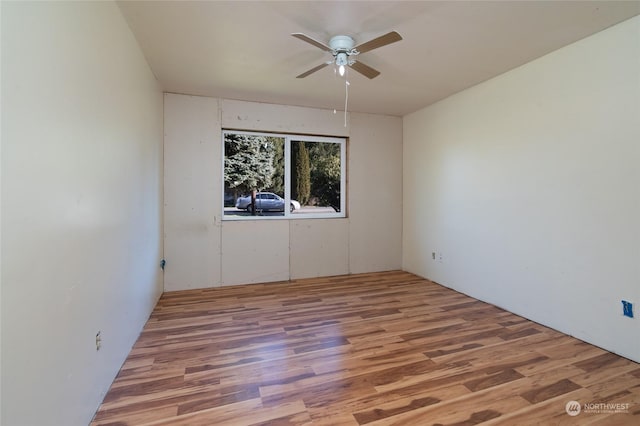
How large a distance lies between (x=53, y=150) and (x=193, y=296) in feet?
9.30

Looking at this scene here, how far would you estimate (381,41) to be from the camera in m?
2.14

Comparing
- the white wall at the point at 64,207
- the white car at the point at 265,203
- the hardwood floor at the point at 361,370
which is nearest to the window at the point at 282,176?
the white car at the point at 265,203

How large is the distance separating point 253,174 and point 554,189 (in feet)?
11.5

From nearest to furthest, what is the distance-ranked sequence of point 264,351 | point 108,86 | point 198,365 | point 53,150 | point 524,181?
1. point 53,150
2. point 108,86
3. point 198,365
4. point 264,351
5. point 524,181

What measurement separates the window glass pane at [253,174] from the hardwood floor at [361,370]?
1.50m

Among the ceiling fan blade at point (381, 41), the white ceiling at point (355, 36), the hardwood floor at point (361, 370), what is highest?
the white ceiling at point (355, 36)

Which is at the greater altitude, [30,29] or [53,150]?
[30,29]

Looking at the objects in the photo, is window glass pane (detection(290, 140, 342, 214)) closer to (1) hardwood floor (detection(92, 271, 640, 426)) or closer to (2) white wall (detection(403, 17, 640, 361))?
(2) white wall (detection(403, 17, 640, 361))

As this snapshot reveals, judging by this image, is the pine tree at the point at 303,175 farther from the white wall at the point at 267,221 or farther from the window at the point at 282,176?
the white wall at the point at 267,221

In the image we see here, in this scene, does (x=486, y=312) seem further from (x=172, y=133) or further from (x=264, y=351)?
(x=172, y=133)

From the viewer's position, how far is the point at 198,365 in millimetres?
2189

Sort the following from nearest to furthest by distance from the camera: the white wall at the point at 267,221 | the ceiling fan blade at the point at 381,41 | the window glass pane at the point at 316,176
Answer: the ceiling fan blade at the point at 381,41
the white wall at the point at 267,221
the window glass pane at the point at 316,176

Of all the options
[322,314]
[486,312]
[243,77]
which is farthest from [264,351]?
[243,77]

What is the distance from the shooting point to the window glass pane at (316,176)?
4.56 meters
